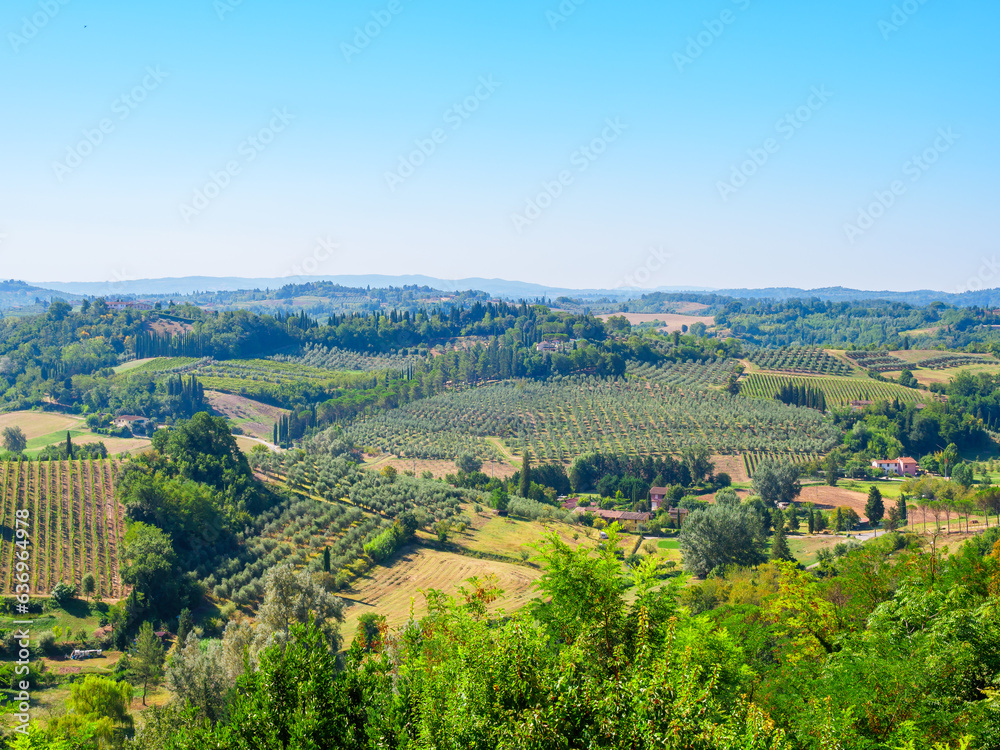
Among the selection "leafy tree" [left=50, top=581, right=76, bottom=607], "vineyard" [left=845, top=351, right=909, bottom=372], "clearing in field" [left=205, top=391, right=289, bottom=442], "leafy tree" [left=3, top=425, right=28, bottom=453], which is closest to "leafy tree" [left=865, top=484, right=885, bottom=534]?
"leafy tree" [left=50, top=581, right=76, bottom=607]

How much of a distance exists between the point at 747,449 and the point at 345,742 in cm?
7725

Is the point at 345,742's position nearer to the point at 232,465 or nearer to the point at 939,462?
the point at 232,465

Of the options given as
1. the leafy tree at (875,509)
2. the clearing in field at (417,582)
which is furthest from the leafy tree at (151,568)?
the leafy tree at (875,509)

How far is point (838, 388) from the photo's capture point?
112250 millimetres

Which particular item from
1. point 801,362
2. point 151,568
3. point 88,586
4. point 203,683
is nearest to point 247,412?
point 88,586

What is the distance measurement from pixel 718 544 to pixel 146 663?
32.7 meters

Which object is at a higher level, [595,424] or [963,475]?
[963,475]

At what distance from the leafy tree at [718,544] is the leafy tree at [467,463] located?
102 feet

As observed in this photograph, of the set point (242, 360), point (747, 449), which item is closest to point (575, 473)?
point (747, 449)

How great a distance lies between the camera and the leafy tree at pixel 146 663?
2981 cm

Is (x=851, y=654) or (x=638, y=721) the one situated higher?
(x=638, y=721)

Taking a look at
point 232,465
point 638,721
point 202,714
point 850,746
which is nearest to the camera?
point 638,721

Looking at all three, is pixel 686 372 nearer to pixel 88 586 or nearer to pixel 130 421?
pixel 130 421

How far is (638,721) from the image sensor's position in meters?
8.64
